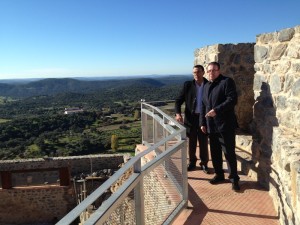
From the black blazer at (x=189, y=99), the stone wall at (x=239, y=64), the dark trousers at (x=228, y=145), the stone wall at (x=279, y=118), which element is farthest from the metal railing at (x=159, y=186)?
the stone wall at (x=239, y=64)

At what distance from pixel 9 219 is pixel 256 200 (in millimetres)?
10990

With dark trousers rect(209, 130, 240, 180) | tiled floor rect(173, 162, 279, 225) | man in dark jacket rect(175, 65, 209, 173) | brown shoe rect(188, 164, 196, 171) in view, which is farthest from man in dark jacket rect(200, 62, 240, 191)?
brown shoe rect(188, 164, 196, 171)

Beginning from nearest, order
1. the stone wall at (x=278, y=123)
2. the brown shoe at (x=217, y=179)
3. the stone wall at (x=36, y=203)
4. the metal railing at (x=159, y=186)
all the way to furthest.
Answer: the metal railing at (x=159, y=186)
the stone wall at (x=278, y=123)
the brown shoe at (x=217, y=179)
the stone wall at (x=36, y=203)

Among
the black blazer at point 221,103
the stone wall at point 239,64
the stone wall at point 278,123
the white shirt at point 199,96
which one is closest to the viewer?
the stone wall at point 278,123

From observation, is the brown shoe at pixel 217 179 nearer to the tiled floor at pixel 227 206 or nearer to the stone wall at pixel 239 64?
the tiled floor at pixel 227 206

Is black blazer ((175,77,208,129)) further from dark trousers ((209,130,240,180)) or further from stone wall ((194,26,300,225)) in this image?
stone wall ((194,26,300,225))

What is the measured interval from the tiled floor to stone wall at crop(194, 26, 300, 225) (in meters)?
0.14

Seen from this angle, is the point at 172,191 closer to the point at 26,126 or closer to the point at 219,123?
the point at 219,123

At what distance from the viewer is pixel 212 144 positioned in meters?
4.89

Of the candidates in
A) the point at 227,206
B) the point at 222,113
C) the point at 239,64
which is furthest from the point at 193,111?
the point at 239,64

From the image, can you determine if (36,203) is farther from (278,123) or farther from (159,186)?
(278,123)

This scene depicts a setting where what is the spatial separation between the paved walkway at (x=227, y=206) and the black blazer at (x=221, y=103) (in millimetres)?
820

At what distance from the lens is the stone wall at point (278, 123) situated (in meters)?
3.27

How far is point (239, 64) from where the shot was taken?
719cm
